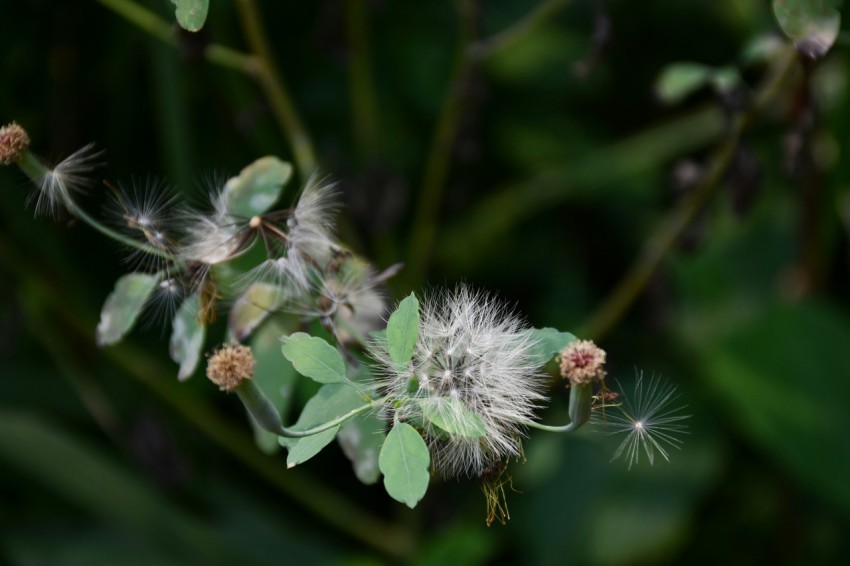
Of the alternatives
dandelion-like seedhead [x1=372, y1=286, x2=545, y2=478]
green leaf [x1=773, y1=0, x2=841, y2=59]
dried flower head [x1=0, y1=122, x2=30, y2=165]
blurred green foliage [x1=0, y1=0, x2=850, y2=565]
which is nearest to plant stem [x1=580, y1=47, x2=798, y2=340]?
blurred green foliage [x1=0, y1=0, x2=850, y2=565]

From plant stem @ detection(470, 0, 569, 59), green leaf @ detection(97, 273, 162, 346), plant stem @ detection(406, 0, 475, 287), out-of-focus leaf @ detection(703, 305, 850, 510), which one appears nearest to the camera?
green leaf @ detection(97, 273, 162, 346)


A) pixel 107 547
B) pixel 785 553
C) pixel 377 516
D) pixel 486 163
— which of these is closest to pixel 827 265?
pixel 785 553

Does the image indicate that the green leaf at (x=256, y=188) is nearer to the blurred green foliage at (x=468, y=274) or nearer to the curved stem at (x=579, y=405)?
the curved stem at (x=579, y=405)

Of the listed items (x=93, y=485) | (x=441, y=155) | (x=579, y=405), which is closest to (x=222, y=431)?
(x=93, y=485)

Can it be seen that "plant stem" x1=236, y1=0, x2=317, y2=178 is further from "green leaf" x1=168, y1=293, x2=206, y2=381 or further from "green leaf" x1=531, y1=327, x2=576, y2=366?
"green leaf" x1=531, y1=327, x2=576, y2=366

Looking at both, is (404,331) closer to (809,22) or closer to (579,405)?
(579,405)

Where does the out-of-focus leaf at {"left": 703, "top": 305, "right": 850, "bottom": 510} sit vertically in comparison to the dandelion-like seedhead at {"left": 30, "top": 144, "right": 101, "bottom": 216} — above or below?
above

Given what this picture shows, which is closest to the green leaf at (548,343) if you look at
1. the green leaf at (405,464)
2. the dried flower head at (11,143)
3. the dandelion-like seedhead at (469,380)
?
the dandelion-like seedhead at (469,380)
